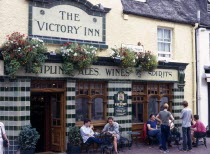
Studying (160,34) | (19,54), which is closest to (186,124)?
(160,34)

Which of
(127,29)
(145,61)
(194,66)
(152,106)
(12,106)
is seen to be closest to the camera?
(12,106)

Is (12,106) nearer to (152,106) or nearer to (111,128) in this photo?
(111,128)

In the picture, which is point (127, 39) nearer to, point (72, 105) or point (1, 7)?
point (72, 105)

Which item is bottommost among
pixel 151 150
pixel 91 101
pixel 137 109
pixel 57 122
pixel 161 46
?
pixel 151 150

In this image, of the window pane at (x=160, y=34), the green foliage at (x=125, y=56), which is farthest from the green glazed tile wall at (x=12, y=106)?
the window pane at (x=160, y=34)

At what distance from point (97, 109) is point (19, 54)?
164 inches

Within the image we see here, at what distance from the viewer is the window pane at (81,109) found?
13530mm

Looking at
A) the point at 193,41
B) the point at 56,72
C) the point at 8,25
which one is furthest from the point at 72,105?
the point at 193,41

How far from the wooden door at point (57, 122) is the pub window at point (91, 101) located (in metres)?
0.67

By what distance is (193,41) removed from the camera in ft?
56.7

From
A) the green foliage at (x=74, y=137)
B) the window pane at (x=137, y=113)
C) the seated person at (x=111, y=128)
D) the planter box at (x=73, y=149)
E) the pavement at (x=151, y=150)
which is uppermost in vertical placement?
the window pane at (x=137, y=113)

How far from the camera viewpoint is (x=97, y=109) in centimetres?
1412

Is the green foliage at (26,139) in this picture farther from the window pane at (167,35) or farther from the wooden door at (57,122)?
the window pane at (167,35)

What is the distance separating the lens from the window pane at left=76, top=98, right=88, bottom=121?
13.5m
